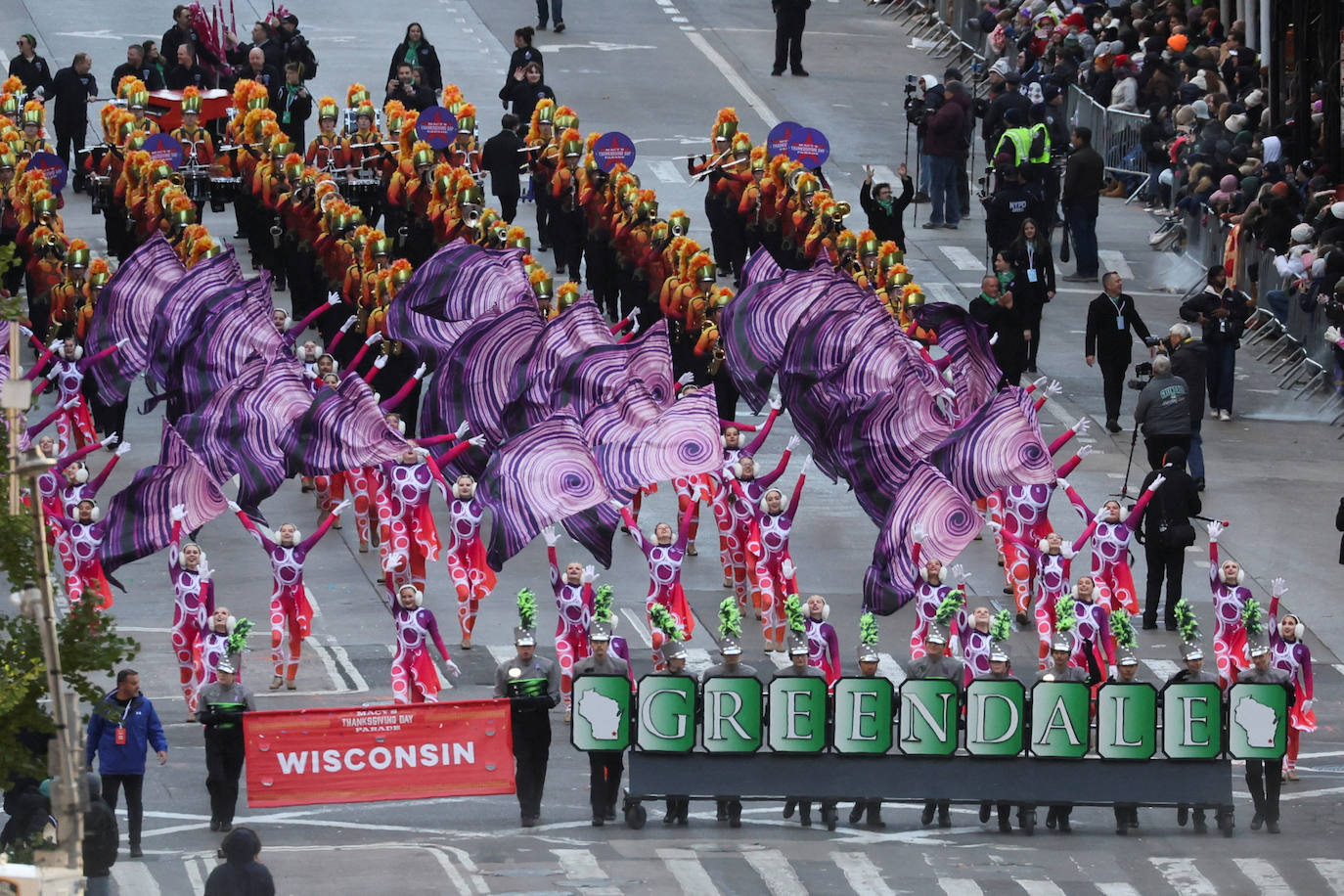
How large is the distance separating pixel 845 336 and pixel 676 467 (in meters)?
2.83

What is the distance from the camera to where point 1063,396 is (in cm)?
3403

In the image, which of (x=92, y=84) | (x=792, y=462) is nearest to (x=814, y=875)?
(x=792, y=462)

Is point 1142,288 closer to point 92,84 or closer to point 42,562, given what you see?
point 92,84

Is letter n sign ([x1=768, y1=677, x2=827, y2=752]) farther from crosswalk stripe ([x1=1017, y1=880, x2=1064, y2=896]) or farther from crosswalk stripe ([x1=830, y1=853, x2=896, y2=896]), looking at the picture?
crosswalk stripe ([x1=1017, y1=880, x2=1064, y2=896])

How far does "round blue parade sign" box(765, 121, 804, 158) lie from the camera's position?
36.0 metres

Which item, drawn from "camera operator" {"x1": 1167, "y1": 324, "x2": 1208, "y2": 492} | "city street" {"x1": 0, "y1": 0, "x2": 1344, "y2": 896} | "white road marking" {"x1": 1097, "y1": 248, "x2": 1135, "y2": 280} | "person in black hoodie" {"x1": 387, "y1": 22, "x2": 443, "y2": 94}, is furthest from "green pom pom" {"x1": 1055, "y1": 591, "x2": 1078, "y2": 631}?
"person in black hoodie" {"x1": 387, "y1": 22, "x2": 443, "y2": 94}

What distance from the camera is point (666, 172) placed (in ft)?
140

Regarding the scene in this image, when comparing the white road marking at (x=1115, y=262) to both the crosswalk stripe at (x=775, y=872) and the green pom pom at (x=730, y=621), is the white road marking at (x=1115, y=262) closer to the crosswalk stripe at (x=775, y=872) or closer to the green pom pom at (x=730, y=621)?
the green pom pom at (x=730, y=621)

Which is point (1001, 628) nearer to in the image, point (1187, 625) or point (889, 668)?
point (1187, 625)

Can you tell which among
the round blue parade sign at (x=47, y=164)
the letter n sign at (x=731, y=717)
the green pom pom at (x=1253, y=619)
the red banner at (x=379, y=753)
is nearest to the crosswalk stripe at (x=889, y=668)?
the green pom pom at (x=1253, y=619)

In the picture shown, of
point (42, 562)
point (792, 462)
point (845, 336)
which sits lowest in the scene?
point (792, 462)

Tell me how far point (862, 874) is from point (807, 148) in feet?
55.5

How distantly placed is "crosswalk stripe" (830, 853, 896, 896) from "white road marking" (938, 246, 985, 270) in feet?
60.8

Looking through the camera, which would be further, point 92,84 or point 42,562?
point 92,84
